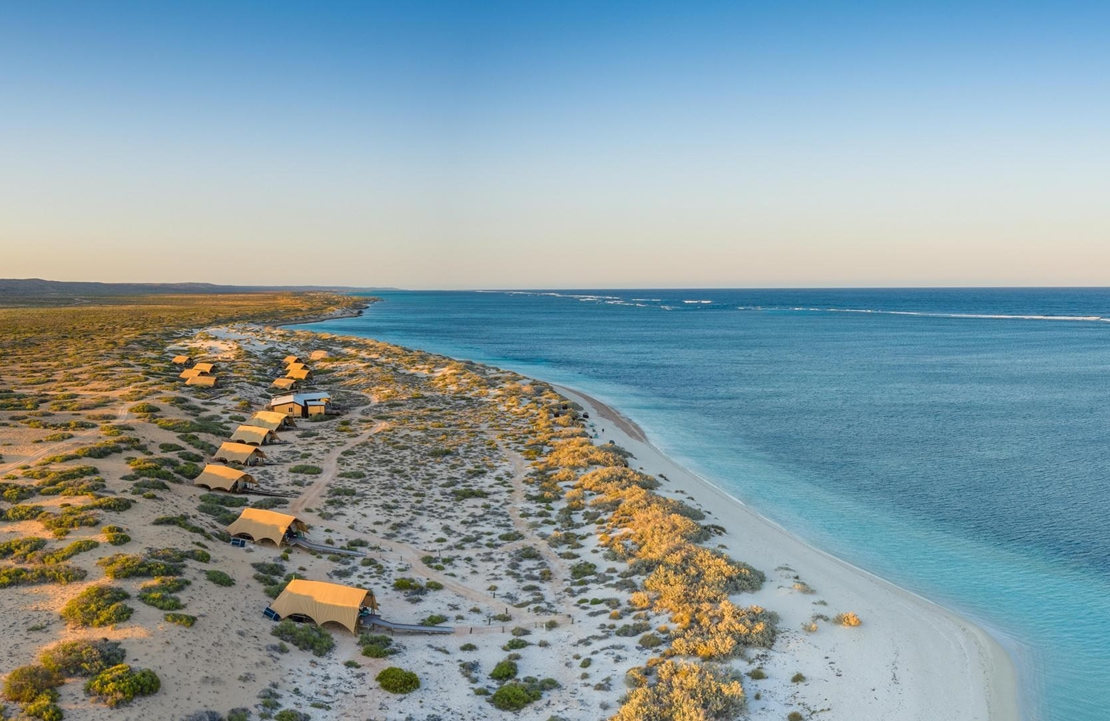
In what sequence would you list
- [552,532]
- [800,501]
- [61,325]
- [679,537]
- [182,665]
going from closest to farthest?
[182,665] < [679,537] < [552,532] < [800,501] < [61,325]

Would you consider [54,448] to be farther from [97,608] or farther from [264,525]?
[97,608]

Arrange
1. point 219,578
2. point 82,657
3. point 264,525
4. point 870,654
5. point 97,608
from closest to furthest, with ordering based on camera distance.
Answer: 1. point 82,657
2. point 97,608
3. point 870,654
4. point 219,578
5. point 264,525

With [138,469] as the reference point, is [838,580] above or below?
below

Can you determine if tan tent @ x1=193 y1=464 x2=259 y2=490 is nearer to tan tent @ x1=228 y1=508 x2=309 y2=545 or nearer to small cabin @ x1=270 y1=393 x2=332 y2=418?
tan tent @ x1=228 y1=508 x2=309 y2=545

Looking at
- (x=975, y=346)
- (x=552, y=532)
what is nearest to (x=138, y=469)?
(x=552, y=532)

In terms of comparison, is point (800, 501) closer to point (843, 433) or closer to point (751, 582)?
point (751, 582)

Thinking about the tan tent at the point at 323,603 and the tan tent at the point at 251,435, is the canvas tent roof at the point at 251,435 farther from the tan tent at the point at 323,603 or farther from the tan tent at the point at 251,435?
the tan tent at the point at 323,603

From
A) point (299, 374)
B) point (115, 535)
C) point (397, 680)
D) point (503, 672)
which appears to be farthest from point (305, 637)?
point (299, 374)
